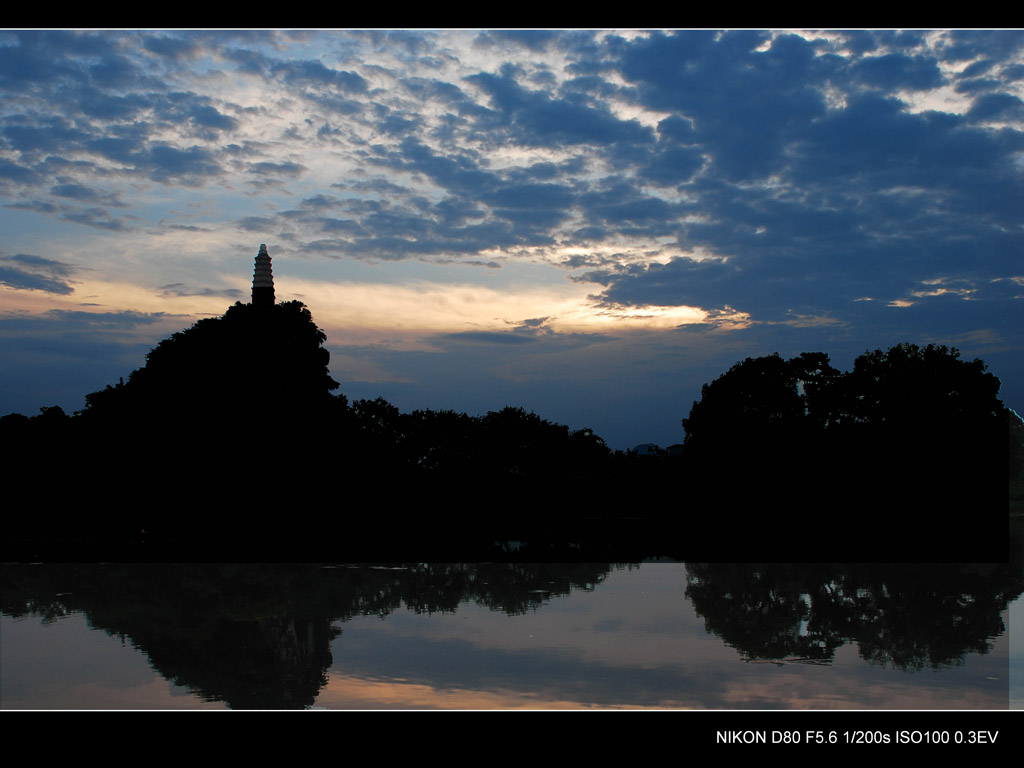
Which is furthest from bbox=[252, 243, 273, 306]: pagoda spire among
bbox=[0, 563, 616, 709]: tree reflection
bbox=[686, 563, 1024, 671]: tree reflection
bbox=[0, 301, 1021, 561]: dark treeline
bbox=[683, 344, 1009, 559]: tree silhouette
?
bbox=[686, 563, 1024, 671]: tree reflection

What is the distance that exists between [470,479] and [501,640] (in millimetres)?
34658

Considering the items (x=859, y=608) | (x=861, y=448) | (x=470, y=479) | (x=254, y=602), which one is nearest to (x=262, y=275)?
(x=470, y=479)

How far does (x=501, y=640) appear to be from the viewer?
49.1 ft

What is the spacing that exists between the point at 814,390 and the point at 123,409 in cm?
4117

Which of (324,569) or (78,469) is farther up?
(78,469)

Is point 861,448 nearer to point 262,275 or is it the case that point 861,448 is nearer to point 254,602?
point 254,602

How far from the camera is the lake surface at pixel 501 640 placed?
37.9 ft

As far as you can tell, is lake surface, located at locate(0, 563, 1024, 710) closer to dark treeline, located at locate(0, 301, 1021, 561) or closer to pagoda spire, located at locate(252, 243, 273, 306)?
dark treeline, located at locate(0, 301, 1021, 561)

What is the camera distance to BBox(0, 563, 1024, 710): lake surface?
1156 centimetres

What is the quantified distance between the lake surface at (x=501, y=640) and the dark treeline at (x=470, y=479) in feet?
21.6
